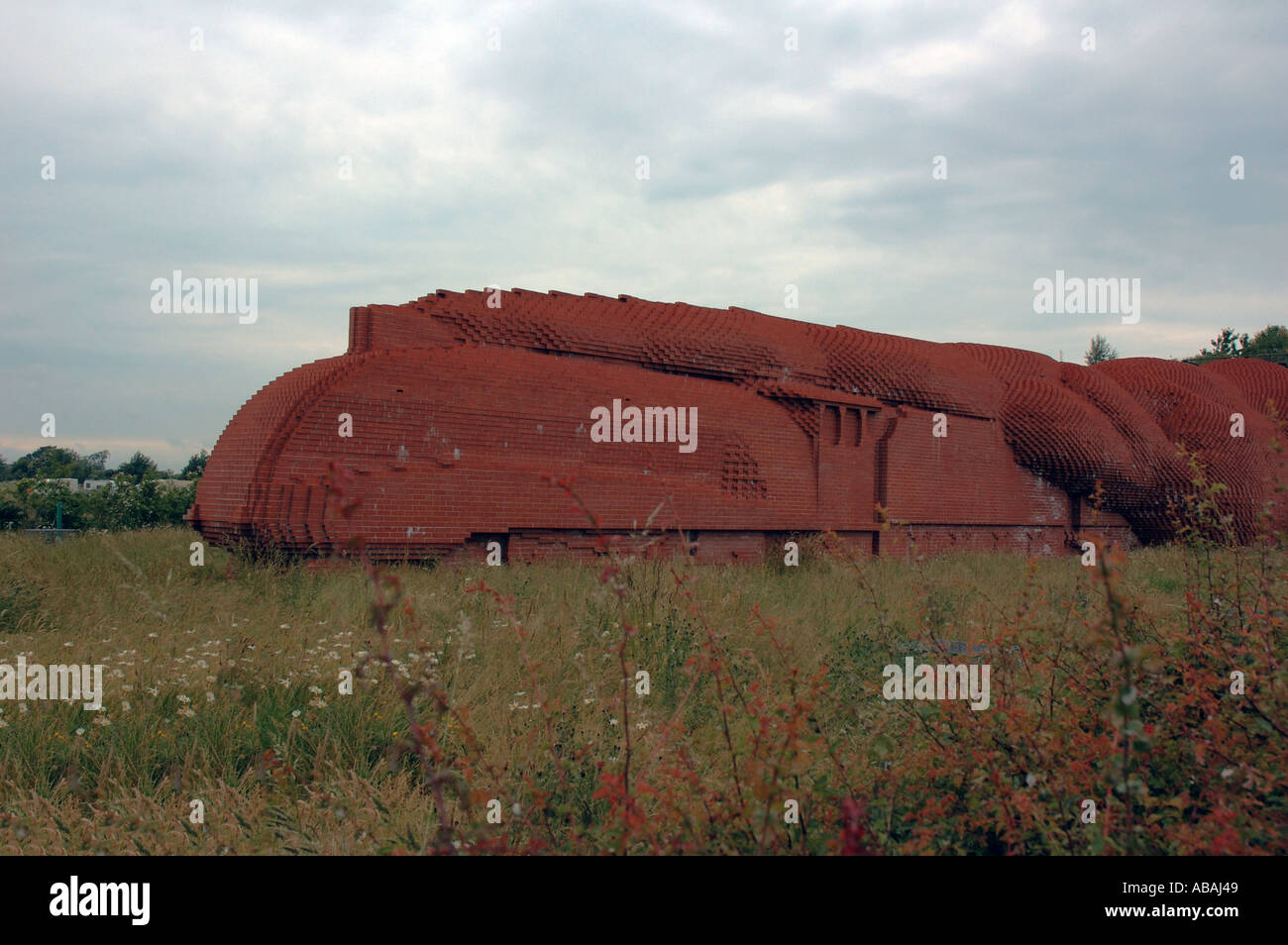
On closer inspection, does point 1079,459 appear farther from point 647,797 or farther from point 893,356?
point 647,797

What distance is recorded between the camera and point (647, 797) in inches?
125

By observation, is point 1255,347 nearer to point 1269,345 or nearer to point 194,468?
point 1269,345

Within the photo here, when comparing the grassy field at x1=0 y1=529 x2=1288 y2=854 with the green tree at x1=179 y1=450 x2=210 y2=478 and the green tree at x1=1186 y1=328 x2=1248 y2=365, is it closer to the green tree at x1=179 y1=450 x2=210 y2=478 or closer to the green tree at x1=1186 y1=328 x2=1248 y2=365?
the green tree at x1=179 y1=450 x2=210 y2=478

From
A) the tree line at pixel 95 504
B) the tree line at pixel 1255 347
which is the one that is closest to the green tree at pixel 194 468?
the tree line at pixel 95 504

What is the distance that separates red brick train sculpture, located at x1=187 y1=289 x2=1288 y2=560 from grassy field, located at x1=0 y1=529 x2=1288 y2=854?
7.56ft

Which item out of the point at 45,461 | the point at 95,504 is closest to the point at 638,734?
the point at 95,504

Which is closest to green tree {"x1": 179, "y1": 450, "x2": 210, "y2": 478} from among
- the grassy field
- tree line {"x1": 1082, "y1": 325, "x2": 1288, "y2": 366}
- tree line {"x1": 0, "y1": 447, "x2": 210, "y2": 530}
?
tree line {"x1": 0, "y1": 447, "x2": 210, "y2": 530}

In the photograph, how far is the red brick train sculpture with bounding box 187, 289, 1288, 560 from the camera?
28.5 feet

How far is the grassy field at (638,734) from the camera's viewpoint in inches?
92.5

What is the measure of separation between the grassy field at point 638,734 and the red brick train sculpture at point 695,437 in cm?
230

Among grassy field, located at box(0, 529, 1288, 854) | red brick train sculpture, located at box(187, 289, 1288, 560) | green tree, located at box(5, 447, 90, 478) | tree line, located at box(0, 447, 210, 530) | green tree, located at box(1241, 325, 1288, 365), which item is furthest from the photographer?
green tree, located at box(1241, 325, 1288, 365)

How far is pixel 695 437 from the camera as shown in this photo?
10.8 metres
